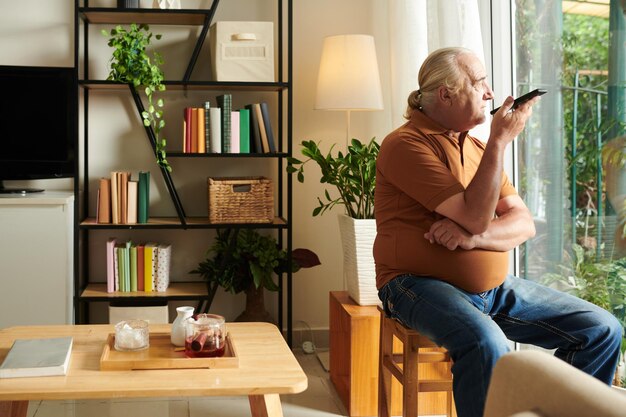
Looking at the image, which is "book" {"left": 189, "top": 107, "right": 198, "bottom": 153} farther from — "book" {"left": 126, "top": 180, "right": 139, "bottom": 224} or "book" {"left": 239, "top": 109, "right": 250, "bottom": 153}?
"book" {"left": 126, "top": 180, "right": 139, "bottom": 224}

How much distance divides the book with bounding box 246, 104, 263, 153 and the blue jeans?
4.83ft

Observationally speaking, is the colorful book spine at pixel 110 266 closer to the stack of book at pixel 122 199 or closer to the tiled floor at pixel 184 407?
the stack of book at pixel 122 199

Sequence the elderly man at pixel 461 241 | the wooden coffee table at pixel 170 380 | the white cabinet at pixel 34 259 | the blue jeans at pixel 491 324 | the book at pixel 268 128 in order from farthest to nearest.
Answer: the book at pixel 268 128
the white cabinet at pixel 34 259
the elderly man at pixel 461 241
the blue jeans at pixel 491 324
the wooden coffee table at pixel 170 380

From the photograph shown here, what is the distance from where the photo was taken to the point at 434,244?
7.77ft

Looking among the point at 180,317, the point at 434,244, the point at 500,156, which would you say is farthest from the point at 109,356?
the point at 500,156

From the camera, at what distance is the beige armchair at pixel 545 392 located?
3.13 feet

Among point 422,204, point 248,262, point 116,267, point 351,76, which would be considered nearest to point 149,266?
point 116,267

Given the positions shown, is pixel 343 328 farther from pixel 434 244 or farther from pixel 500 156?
pixel 500 156

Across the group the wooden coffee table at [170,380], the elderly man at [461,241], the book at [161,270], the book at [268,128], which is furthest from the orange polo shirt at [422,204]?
the book at [161,270]

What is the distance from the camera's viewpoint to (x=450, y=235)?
2322 millimetres

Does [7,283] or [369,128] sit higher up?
[369,128]

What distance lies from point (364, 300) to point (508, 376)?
2.14 m

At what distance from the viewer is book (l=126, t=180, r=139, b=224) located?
3795 millimetres

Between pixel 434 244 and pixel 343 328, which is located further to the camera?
pixel 343 328
